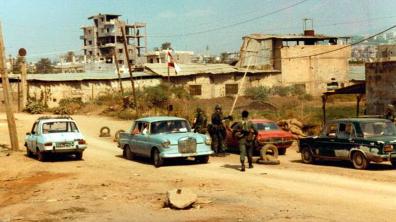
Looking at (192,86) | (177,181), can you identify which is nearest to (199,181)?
(177,181)

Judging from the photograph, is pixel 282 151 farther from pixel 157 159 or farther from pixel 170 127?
pixel 157 159

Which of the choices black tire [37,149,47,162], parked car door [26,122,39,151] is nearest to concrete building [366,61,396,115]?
black tire [37,149,47,162]

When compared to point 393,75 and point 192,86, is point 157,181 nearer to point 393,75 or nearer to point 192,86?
point 393,75

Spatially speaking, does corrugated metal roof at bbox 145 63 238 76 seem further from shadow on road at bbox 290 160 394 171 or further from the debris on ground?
the debris on ground

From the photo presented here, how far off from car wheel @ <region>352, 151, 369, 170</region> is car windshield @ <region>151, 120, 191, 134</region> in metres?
5.86

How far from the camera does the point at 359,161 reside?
57.1 feet

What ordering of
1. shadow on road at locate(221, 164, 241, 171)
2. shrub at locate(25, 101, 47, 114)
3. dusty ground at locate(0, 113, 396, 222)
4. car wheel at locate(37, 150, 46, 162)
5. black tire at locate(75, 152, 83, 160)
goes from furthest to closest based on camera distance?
shrub at locate(25, 101, 47, 114) → black tire at locate(75, 152, 83, 160) → car wheel at locate(37, 150, 46, 162) → shadow on road at locate(221, 164, 241, 171) → dusty ground at locate(0, 113, 396, 222)

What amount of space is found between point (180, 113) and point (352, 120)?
2194cm

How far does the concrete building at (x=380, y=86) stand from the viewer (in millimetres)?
26141

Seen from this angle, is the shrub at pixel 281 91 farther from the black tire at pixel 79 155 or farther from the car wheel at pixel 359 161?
the car wheel at pixel 359 161

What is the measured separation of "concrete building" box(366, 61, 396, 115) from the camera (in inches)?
1029

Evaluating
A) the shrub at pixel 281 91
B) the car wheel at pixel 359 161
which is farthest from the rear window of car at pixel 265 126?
the shrub at pixel 281 91

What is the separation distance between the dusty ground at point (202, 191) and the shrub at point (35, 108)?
103 feet

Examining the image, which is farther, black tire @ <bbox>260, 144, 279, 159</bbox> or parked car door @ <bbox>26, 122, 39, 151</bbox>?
parked car door @ <bbox>26, 122, 39, 151</bbox>
